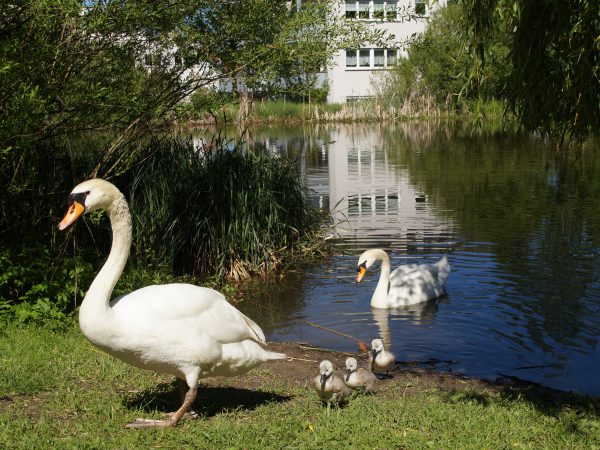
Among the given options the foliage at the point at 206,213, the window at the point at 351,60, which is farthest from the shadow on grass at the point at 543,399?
the window at the point at 351,60

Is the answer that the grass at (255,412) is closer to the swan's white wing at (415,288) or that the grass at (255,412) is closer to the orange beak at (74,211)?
the orange beak at (74,211)

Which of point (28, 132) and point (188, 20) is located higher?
point (188, 20)

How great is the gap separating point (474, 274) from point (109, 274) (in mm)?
8162

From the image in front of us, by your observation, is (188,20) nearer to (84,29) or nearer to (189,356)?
(84,29)

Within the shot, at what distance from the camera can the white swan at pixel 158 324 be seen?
557 cm

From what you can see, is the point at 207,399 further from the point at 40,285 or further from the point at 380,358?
the point at 40,285

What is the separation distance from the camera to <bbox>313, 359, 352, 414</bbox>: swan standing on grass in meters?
6.34

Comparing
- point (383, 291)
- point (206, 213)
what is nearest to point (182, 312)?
→ point (383, 291)

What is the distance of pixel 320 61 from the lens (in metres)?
11.7

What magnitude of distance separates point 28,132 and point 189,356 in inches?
159

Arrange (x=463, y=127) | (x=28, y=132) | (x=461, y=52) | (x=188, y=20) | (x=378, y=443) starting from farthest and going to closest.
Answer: (x=463, y=127)
(x=188, y=20)
(x=28, y=132)
(x=461, y=52)
(x=378, y=443)

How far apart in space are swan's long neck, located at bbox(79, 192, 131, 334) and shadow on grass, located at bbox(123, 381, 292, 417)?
1.14 metres

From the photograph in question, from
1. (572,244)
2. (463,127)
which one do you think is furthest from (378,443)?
(463,127)

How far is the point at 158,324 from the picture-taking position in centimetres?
566
